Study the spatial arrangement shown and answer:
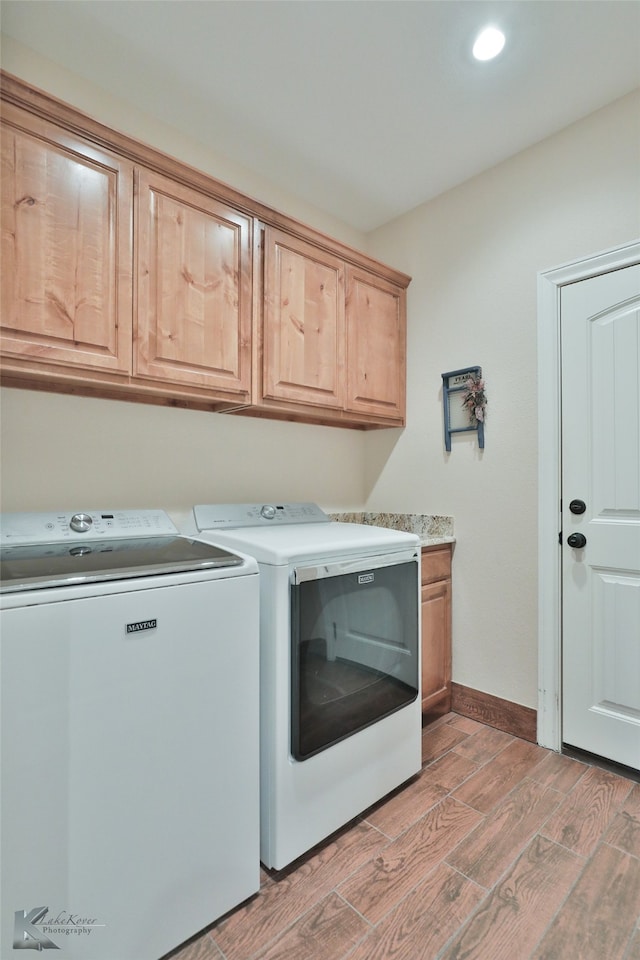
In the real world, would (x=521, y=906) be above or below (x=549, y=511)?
below

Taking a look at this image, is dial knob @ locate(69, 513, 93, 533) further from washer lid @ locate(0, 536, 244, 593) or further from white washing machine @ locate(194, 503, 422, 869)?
white washing machine @ locate(194, 503, 422, 869)

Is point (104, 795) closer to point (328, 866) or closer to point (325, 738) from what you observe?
point (325, 738)

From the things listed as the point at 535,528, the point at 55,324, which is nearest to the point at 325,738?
the point at 535,528

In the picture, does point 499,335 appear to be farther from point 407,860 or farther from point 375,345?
point 407,860

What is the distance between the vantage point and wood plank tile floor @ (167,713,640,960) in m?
1.22

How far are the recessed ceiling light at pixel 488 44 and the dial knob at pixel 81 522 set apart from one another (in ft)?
7.09

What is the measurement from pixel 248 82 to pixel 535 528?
2.19m

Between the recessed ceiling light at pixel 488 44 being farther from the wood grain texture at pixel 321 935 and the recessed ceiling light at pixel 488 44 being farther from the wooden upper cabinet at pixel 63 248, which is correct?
the wood grain texture at pixel 321 935

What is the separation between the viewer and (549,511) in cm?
213

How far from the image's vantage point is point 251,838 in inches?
53.2

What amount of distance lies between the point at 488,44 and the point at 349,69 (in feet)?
1.63

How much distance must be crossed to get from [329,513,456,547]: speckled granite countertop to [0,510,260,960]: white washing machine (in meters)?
1.30

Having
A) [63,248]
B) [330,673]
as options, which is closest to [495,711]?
[330,673]
